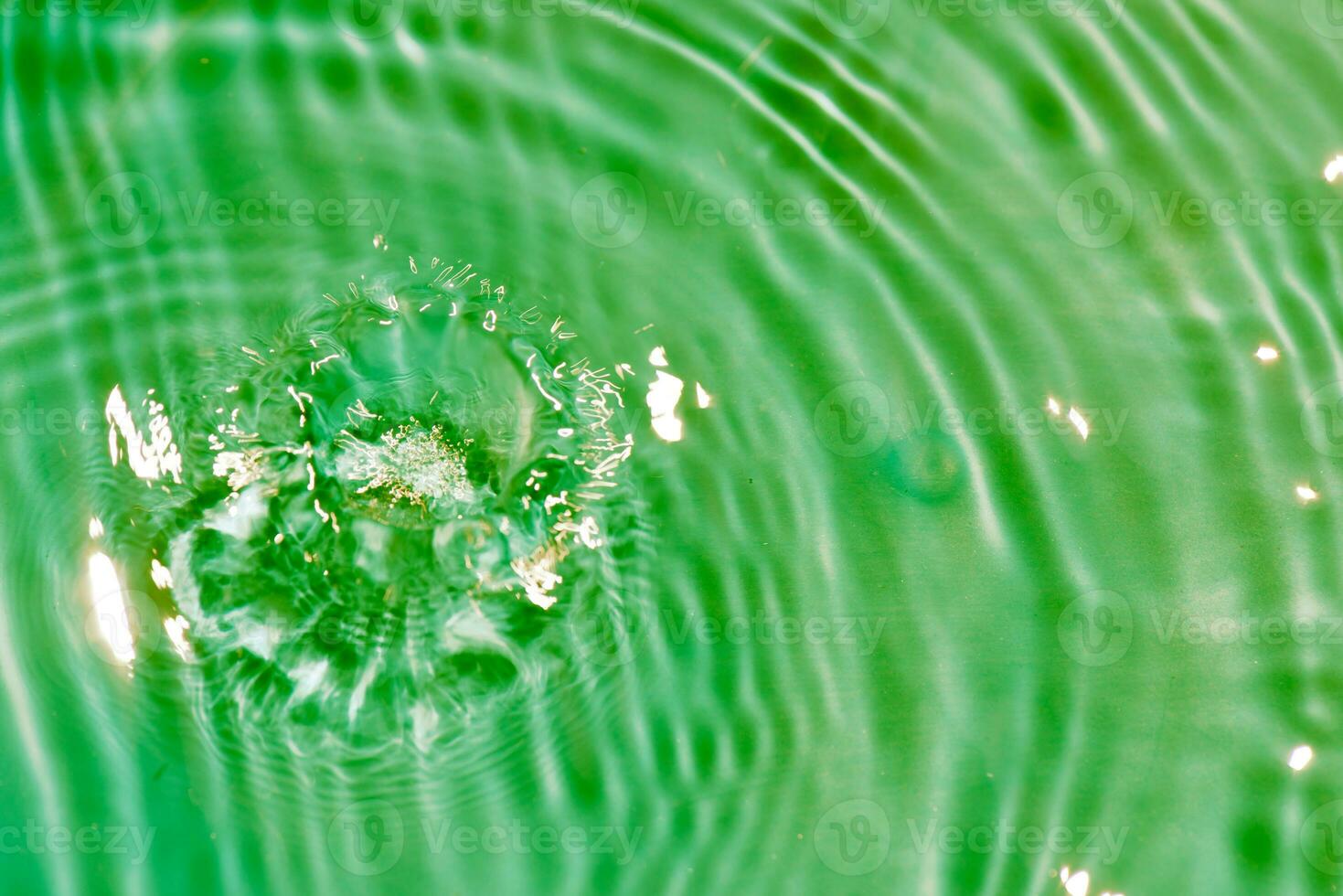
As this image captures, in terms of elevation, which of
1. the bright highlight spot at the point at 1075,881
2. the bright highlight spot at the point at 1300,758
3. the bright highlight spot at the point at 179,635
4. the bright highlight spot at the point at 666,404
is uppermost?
the bright highlight spot at the point at 666,404

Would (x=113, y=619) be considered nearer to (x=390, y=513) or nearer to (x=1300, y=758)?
(x=390, y=513)

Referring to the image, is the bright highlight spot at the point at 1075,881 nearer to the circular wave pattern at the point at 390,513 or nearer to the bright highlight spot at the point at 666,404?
the circular wave pattern at the point at 390,513

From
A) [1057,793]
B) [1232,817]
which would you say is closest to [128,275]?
[1057,793]

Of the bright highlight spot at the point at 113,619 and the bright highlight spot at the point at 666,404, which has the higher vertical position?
the bright highlight spot at the point at 666,404

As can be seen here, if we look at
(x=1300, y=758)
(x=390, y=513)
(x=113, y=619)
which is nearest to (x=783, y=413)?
(x=390, y=513)

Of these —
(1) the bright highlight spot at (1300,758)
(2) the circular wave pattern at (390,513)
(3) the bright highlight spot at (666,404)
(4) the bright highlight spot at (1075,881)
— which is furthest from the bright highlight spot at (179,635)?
(1) the bright highlight spot at (1300,758)

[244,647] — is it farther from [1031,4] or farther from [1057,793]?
[1031,4]
